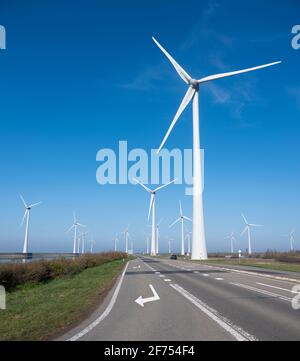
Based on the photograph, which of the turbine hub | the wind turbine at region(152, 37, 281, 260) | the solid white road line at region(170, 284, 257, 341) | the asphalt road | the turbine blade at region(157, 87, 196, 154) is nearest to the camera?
the solid white road line at region(170, 284, 257, 341)

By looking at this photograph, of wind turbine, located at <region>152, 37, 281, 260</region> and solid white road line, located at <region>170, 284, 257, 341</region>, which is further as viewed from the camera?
wind turbine, located at <region>152, 37, 281, 260</region>

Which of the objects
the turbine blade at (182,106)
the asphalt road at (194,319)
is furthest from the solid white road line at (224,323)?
the turbine blade at (182,106)

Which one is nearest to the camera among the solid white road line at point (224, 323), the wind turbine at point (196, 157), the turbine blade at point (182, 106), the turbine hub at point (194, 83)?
the solid white road line at point (224, 323)

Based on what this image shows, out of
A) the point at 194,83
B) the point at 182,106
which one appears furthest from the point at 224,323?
the point at 194,83

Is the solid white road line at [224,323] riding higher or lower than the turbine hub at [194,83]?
lower

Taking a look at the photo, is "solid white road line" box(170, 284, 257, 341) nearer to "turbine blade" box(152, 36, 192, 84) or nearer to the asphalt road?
the asphalt road

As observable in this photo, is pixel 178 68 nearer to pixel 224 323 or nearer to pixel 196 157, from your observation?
pixel 196 157

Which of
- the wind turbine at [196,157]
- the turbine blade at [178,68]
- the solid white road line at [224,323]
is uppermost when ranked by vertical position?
the turbine blade at [178,68]

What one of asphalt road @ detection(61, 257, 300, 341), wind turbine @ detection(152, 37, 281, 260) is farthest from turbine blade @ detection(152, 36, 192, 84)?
asphalt road @ detection(61, 257, 300, 341)

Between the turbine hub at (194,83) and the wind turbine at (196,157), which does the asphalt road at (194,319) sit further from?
the turbine hub at (194,83)
